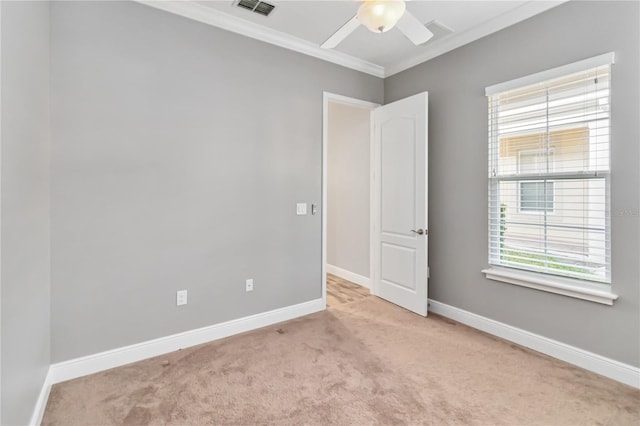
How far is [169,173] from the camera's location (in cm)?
242

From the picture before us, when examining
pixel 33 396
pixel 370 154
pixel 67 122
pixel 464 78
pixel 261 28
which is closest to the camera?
pixel 33 396

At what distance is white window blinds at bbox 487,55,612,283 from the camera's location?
216 centimetres

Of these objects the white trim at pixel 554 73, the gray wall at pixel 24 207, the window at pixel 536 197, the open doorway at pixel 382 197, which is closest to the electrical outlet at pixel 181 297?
the gray wall at pixel 24 207

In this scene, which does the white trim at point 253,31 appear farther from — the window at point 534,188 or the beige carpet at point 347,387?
the beige carpet at point 347,387

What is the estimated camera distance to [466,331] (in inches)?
111

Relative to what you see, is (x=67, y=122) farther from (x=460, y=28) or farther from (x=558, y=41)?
(x=558, y=41)

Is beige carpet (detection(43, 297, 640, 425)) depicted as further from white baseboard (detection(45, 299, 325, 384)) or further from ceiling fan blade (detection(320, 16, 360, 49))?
ceiling fan blade (detection(320, 16, 360, 49))

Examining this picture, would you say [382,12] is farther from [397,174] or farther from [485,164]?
[397,174]

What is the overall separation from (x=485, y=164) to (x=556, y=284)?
1136mm

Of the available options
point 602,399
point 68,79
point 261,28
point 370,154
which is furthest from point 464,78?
point 68,79

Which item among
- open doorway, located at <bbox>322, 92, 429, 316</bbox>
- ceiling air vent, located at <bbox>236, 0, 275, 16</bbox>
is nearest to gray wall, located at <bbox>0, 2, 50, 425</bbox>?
ceiling air vent, located at <bbox>236, 0, 275, 16</bbox>

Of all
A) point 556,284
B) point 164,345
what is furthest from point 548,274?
point 164,345

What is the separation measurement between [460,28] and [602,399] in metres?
3.00

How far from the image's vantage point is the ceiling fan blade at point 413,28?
5.44ft
